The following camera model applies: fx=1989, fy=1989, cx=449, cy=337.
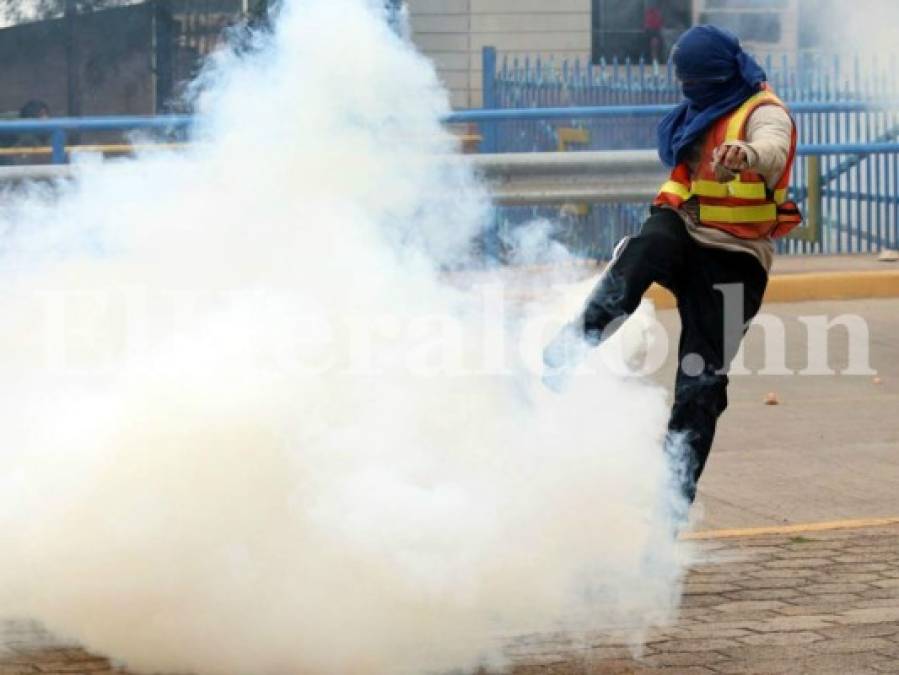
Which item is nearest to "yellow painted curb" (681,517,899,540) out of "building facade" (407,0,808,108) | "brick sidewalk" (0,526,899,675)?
"brick sidewalk" (0,526,899,675)

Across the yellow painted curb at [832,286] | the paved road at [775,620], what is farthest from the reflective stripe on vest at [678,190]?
the yellow painted curb at [832,286]

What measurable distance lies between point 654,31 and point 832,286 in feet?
42.4

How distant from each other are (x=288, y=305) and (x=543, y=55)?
66.5 feet

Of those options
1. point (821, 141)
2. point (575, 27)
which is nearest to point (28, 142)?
point (821, 141)

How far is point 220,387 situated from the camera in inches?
188

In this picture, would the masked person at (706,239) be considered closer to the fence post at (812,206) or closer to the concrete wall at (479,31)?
the fence post at (812,206)

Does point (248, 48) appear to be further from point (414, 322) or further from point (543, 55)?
point (543, 55)

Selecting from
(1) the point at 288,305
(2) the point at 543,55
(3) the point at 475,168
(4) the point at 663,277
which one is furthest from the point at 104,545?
(2) the point at 543,55

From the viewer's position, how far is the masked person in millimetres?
5863

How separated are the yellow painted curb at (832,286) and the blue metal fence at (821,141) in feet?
3.96

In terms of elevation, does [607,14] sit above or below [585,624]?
above

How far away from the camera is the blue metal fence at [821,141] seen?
14.5 metres

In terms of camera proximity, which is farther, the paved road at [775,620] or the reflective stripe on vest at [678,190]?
the reflective stripe on vest at [678,190]

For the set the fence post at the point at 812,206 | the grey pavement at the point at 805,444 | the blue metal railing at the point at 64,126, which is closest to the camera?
the grey pavement at the point at 805,444
